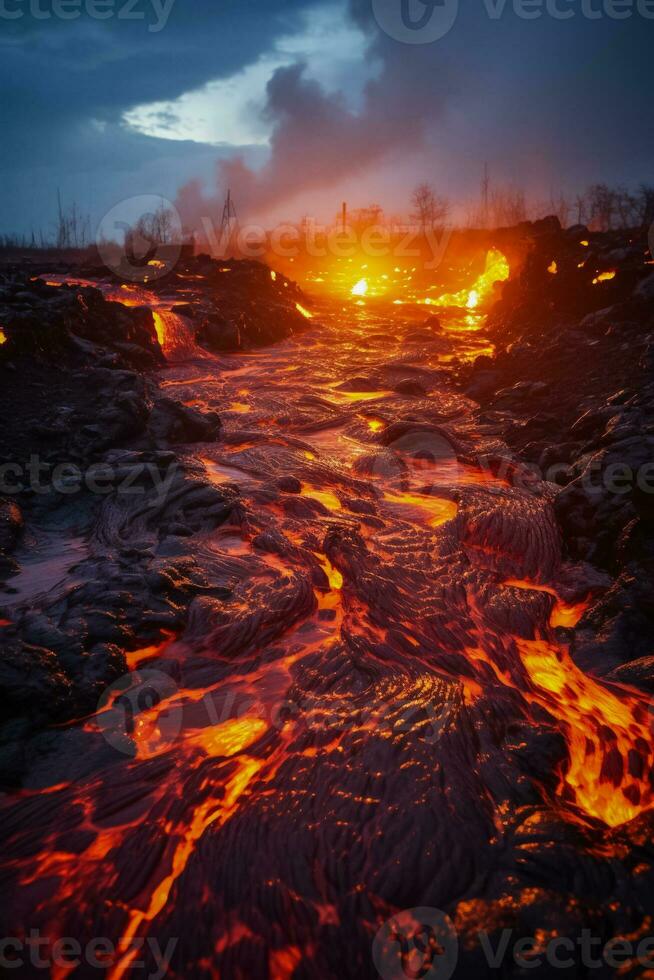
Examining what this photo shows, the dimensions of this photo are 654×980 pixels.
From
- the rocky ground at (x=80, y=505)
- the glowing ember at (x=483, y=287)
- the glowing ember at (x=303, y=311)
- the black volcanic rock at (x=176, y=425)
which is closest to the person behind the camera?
the rocky ground at (x=80, y=505)

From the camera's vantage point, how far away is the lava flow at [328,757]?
2.32 meters

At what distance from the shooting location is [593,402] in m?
8.80

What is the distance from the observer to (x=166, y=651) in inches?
157

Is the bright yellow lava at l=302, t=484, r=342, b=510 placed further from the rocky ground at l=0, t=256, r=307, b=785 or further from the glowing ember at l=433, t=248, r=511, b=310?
the glowing ember at l=433, t=248, r=511, b=310

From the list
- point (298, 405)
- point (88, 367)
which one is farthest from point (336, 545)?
point (88, 367)

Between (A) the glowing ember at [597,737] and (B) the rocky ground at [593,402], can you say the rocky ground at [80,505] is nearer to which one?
(A) the glowing ember at [597,737]

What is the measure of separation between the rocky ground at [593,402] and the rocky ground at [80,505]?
3.33 m

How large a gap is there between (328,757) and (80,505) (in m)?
4.27

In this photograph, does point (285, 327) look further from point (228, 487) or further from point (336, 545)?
point (336, 545)

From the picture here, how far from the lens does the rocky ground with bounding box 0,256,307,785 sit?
3.49m

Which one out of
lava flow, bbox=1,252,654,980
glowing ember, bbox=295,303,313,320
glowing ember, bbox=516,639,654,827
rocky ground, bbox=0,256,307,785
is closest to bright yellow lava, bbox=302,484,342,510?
lava flow, bbox=1,252,654,980

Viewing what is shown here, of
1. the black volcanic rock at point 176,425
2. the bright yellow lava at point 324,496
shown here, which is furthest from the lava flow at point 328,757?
the black volcanic rock at point 176,425

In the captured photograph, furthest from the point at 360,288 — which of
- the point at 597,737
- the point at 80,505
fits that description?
the point at 597,737

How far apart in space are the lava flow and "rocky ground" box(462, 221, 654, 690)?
1.17 ft
